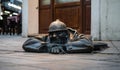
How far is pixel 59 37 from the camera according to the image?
7.70 meters

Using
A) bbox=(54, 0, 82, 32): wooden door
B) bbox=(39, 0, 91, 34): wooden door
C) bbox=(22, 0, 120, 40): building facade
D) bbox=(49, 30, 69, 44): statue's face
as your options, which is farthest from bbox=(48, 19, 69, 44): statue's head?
bbox=(54, 0, 82, 32): wooden door

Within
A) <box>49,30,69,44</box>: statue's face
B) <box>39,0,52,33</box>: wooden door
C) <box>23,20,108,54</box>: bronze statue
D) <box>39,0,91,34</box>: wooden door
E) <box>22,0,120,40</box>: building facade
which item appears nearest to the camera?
<box>23,20,108,54</box>: bronze statue

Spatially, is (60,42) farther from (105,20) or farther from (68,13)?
(68,13)

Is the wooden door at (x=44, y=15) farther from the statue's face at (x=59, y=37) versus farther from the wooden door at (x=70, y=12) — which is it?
the statue's face at (x=59, y=37)

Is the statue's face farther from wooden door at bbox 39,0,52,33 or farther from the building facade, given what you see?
wooden door at bbox 39,0,52,33

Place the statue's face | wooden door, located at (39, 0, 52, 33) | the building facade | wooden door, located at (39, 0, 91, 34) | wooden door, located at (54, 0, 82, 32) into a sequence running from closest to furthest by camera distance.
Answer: the statue's face → the building facade → wooden door, located at (39, 0, 91, 34) → wooden door, located at (54, 0, 82, 32) → wooden door, located at (39, 0, 52, 33)

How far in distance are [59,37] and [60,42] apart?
11cm

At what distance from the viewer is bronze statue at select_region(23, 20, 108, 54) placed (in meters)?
7.53

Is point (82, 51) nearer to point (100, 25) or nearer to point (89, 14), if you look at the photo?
point (100, 25)

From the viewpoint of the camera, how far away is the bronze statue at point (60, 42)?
7531 mm

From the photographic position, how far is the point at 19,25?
63.1 feet

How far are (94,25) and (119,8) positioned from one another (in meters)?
0.99

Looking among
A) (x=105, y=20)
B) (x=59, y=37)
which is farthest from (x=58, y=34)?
(x=105, y=20)

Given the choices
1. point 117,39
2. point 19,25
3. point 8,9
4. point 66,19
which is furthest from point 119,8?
point 8,9
